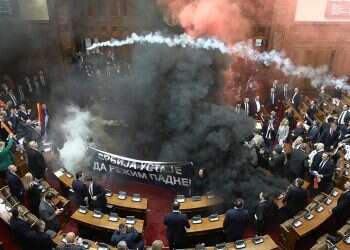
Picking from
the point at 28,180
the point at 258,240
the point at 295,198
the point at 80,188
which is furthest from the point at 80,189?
the point at 295,198

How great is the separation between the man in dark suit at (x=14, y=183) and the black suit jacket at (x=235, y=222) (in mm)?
5034

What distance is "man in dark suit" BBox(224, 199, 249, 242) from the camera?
24.9 feet

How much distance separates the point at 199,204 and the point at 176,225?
1548mm

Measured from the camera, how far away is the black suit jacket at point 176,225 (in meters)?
7.53

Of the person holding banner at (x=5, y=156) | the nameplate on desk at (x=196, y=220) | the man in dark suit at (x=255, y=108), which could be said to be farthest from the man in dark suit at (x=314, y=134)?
the person holding banner at (x=5, y=156)

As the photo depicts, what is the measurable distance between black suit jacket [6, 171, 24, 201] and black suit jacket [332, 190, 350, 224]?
7.47 m

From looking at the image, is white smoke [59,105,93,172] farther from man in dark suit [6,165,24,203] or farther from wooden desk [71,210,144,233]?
wooden desk [71,210,144,233]

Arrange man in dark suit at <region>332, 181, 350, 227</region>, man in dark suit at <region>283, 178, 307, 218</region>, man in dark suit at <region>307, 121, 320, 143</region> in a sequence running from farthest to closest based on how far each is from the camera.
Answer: man in dark suit at <region>307, 121, 320, 143</region> < man in dark suit at <region>283, 178, 307, 218</region> < man in dark suit at <region>332, 181, 350, 227</region>

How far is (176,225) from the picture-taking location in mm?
7582

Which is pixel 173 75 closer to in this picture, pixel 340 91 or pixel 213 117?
pixel 213 117

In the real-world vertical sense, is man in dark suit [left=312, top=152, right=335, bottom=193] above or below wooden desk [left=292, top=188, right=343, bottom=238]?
above

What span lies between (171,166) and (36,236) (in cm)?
407

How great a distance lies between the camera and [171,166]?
991 centimetres

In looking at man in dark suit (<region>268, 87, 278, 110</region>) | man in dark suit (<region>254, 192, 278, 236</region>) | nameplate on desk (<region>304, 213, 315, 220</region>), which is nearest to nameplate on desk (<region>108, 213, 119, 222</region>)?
man in dark suit (<region>254, 192, 278, 236</region>)
